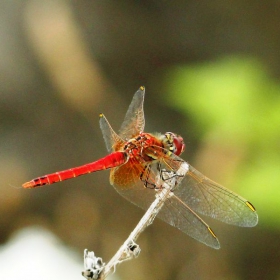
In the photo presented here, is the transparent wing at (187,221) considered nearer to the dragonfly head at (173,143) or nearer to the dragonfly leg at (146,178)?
the dragonfly leg at (146,178)

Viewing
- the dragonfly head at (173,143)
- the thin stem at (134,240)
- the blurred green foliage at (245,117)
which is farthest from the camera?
the blurred green foliage at (245,117)

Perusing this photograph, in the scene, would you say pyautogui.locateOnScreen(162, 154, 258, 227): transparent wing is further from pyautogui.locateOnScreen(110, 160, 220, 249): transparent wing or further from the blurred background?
the blurred background

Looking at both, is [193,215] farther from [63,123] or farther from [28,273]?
[63,123]

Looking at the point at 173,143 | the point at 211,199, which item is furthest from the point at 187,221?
the point at 173,143

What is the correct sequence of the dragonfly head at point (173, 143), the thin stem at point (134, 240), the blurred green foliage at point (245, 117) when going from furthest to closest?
the blurred green foliage at point (245, 117) < the dragonfly head at point (173, 143) < the thin stem at point (134, 240)

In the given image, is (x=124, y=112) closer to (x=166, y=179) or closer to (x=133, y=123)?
(x=133, y=123)

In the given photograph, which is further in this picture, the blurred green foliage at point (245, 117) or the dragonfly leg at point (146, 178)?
the blurred green foliage at point (245, 117)

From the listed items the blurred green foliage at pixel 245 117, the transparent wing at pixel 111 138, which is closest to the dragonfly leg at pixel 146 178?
the transparent wing at pixel 111 138
